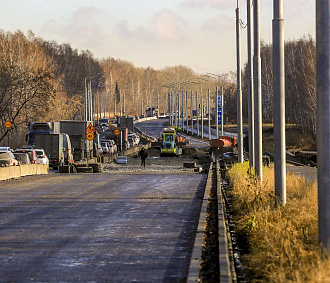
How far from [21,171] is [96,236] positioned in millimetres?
Result: 24876

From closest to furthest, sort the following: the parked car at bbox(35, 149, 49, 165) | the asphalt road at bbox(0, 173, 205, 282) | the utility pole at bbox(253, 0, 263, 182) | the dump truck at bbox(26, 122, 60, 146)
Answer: the asphalt road at bbox(0, 173, 205, 282), the utility pole at bbox(253, 0, 263, 182), the parked car at bbox(35, 149, 49, 165), the dump truck at bbox(26, 122, 60, 146)

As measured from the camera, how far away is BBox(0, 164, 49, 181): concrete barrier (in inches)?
1347

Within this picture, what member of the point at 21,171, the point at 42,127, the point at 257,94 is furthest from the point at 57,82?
the point at 257,94

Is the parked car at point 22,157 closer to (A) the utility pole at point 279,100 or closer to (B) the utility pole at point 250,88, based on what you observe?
(B) the utility pole at point 250,88

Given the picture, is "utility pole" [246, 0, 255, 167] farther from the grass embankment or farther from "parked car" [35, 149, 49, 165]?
"parked car" [35, 149, 49, 165]

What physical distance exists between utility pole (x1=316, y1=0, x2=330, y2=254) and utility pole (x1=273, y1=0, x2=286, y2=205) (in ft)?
20.6

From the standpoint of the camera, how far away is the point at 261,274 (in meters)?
9.44

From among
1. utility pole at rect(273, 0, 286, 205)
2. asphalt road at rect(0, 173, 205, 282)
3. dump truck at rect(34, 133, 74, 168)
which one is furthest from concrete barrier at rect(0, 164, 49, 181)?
utility pole at rect(273, 0, 286, 205)

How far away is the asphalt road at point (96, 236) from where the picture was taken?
1014 cm

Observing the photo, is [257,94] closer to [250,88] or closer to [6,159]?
[250,88]

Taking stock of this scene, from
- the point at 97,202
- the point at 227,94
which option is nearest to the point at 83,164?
the point at 97,202

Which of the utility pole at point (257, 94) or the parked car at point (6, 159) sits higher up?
the utility pole at point (257, 94)

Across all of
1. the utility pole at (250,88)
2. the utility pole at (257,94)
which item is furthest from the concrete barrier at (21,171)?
the utility pole at (257,94)

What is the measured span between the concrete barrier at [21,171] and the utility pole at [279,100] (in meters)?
20.4
